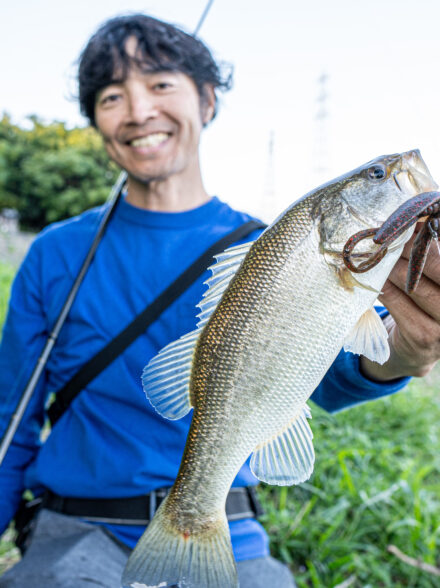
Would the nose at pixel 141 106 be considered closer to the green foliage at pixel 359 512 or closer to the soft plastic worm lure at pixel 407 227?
the soft plastic worm lure at pixel 407 227

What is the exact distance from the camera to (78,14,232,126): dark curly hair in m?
2.45

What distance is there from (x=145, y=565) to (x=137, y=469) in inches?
28.7

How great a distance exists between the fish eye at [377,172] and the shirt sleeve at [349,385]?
653 millimetres

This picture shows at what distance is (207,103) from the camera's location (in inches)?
111

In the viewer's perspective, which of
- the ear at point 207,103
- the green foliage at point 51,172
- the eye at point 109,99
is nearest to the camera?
the eye at point 109,99

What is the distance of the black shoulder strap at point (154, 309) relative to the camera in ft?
6.69

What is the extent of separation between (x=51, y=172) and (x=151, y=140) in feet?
99.0

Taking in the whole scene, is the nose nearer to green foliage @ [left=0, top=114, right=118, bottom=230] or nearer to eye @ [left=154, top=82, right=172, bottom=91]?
eye @ [left=154, top=82, right=172, bottom=91]

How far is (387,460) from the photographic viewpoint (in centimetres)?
394

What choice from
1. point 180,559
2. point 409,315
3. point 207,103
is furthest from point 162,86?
point 180,559

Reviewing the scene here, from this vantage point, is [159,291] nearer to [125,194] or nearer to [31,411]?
[125,194]

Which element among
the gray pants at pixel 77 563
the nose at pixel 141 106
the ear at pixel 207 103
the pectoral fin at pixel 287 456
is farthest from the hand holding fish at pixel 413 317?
the ear at pixel 207 103

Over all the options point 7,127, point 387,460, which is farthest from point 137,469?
point 7,127

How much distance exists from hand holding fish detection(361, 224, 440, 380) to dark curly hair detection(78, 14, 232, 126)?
5.73 ft
